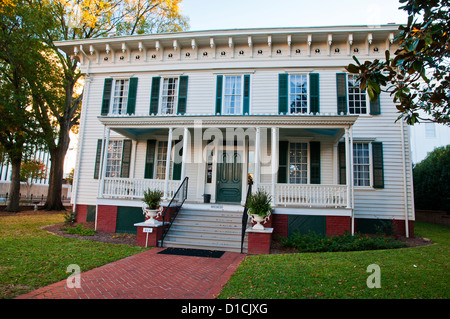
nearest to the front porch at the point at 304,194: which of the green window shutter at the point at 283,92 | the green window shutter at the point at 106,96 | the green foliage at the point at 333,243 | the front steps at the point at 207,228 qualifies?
the green foliage at the point at 333,243

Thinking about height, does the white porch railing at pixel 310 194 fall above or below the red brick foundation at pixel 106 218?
above

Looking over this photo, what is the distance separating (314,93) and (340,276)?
8.70 metres

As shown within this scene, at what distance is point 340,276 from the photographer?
17.8 feet

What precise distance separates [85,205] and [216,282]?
9.94 metres

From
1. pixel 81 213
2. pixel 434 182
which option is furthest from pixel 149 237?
pixel 434 182

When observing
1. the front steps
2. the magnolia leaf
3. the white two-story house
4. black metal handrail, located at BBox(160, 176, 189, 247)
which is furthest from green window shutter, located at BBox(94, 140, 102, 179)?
the magnolia leaf

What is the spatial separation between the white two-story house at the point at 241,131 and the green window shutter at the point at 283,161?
4 centimetres

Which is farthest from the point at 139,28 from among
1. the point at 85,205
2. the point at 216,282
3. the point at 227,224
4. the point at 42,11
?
the point at 216,282

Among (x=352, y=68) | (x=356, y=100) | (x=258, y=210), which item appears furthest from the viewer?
(x=356, y=100)

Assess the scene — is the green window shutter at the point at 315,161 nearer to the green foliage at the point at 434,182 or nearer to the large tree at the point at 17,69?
the green foliage at the point at 434,182

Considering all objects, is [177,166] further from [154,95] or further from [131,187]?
[154,95]

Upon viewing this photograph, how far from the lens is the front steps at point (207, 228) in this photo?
8.75 m

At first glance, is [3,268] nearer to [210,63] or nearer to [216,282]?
[216,282]

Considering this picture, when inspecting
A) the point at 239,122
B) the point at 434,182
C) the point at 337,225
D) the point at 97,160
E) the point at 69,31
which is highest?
the point at 69,31
